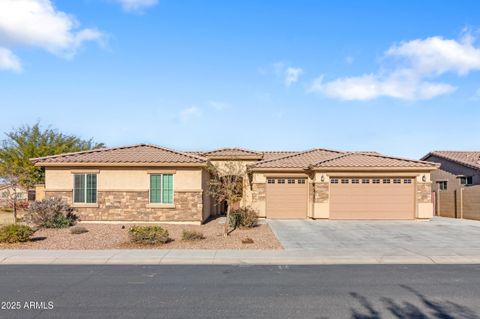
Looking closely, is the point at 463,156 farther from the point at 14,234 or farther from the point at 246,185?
the point at 14,234

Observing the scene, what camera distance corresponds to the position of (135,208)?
A: 2189 cm

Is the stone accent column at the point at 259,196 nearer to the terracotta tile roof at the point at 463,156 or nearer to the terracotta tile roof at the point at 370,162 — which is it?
the terracotta tile roof at the point at 370,162

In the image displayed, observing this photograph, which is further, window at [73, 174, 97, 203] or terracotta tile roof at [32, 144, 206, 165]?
window at [73, 174, 97, 203]

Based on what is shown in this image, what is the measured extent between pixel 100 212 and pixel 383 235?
13.4 meters

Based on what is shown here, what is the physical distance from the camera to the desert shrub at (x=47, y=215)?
20.0 meters

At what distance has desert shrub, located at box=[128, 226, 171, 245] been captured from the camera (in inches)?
604

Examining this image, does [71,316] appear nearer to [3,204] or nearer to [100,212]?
[100,212]

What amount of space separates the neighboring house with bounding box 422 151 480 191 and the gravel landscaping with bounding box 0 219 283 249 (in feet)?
49.2

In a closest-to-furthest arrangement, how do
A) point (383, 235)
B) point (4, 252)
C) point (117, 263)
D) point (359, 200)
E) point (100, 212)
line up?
point (117, 263) < point (4, 252) < point (383, 235) < point (100, 212) < point (359, 200)

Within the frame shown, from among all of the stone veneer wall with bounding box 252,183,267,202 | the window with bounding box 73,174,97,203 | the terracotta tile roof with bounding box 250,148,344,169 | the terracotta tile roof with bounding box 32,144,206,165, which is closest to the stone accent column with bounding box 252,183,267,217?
the stone veneer wall with bounding box 252,183,267,202

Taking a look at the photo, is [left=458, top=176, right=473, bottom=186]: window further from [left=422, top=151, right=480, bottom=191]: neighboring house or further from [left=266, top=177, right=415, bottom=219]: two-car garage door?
[left=266, top=177, right=415, bottom=219]: two-car garage door

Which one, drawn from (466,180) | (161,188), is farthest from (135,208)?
(466,180)

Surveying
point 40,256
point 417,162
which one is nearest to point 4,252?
point 40,256

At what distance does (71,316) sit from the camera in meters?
7.35
